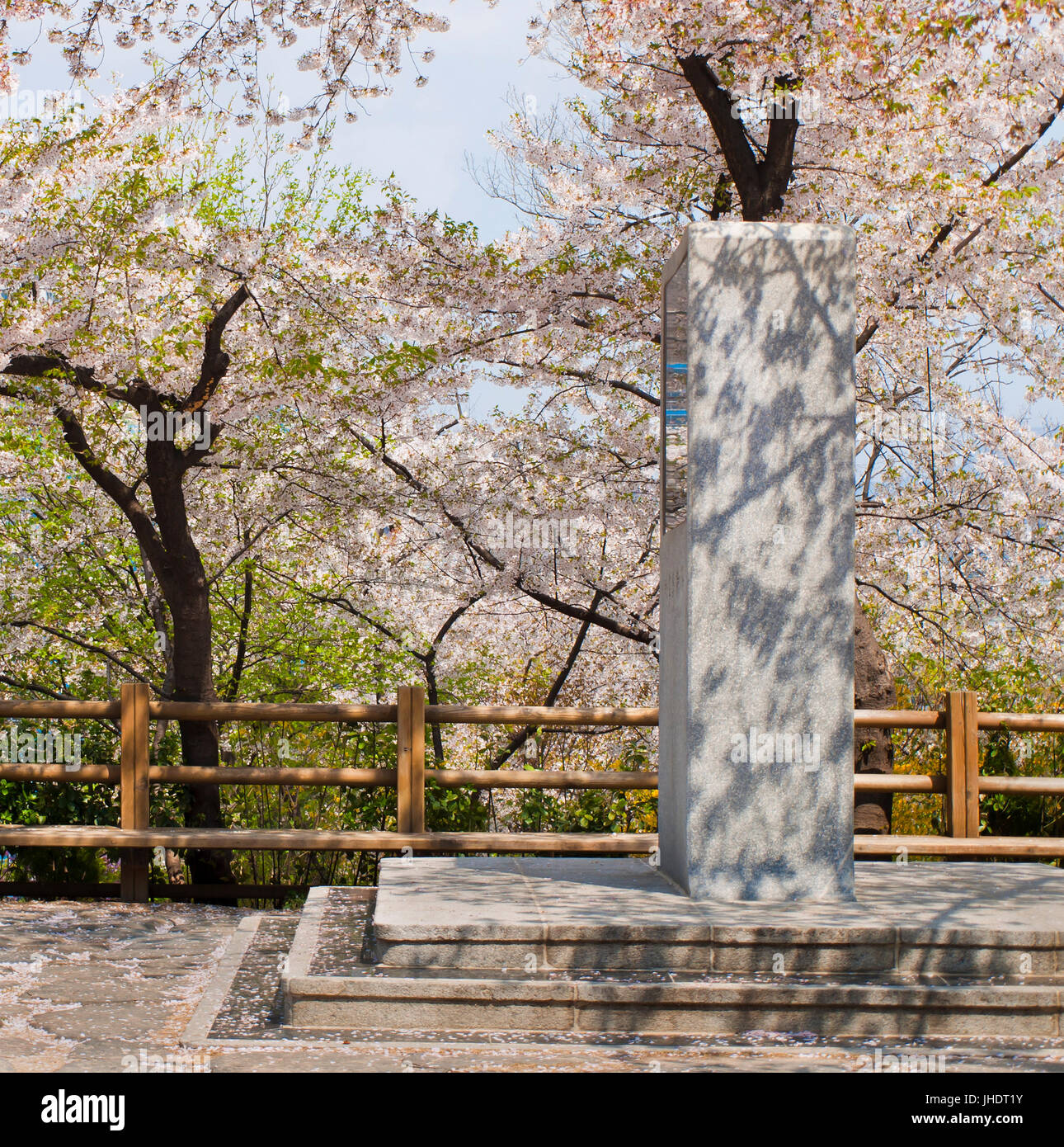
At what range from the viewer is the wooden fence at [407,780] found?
289 inches

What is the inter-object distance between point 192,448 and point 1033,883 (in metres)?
6.96

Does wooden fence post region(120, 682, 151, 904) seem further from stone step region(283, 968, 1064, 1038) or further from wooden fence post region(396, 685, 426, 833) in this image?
stone step region(283, 968, 1064, 1038)

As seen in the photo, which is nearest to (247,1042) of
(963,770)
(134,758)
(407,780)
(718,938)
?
(718,938)

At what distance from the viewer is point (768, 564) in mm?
5695

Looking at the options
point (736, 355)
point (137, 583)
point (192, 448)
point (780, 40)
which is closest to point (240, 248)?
point (192, 448)

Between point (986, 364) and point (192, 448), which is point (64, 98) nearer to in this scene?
point (192, 448)

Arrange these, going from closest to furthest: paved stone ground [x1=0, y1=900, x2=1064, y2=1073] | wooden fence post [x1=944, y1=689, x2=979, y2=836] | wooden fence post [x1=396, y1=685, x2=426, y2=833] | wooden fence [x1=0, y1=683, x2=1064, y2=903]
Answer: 1. paved stone ground [x1=0, y1=900, x2=1064, y2=1073]
2. wooden fence [x1=0, y1=683, x2=1064, y2=903]
3. wooden fence post [x1=396, y1=685, x2=426, y2=833]
4. wooden fence post [x1=944, y1=689, x2=979, y2=836]

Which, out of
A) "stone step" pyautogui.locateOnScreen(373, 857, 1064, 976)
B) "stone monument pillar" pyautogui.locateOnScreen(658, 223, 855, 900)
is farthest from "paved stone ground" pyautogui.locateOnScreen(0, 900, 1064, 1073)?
"stone monument pillar" pyautogui.locateOnScreen(658, 223, 855, 900)

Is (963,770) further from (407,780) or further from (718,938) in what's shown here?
(407,780)

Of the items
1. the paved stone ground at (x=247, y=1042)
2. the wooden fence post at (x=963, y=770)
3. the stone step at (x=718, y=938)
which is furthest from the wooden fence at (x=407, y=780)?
the stone step at (x=718, y=938)

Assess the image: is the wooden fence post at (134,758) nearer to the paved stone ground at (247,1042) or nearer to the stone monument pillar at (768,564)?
the paved stone ground at (247,1042)

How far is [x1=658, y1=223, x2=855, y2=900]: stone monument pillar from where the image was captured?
221 inches

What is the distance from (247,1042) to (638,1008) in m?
1.54

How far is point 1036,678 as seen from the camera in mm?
10414
